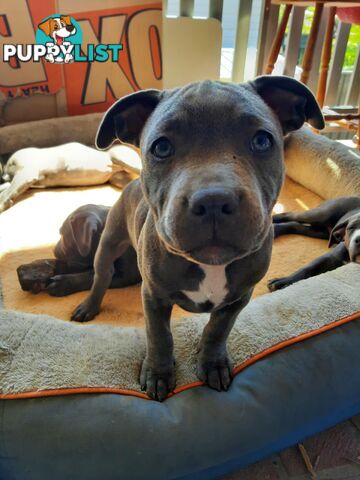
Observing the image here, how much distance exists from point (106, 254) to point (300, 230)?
134cm

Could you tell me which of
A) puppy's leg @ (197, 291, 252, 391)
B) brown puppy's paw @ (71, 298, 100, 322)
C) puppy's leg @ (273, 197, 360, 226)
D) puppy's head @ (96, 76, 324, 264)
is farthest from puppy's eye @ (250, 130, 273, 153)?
puppy's leg @ (273, 197, 360, 226)

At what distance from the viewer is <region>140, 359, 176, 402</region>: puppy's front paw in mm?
1303

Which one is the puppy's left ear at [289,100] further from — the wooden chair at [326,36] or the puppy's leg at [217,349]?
the wooden chair at [326,36]

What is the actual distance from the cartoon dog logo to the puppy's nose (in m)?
3.15

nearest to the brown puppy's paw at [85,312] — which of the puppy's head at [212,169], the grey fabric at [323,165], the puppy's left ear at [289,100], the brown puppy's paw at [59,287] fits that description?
the brown puppy's paw at [59,287]

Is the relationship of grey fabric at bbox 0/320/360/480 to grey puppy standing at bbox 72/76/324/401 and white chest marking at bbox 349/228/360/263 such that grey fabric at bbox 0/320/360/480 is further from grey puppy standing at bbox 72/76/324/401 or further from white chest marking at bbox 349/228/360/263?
white chest marking at bbox 349/228/360/263

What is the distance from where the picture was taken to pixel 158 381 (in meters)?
1.31

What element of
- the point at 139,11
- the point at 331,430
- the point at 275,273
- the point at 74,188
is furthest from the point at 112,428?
the point at 139,11

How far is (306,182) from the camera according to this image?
3.04m

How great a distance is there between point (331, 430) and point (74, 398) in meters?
1.01

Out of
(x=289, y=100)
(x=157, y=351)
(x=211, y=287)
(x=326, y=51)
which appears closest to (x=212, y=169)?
(x=211, y=287)

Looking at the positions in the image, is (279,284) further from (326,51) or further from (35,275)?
(326,51)

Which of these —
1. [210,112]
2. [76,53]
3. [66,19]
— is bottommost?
[76,53]

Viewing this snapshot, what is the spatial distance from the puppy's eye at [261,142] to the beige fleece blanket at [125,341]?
706 mm
